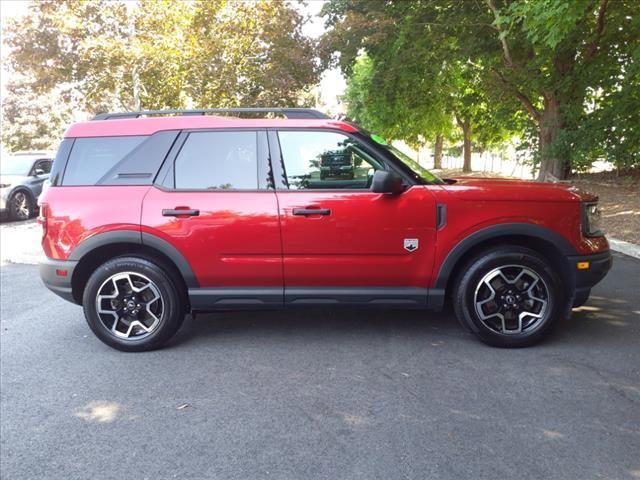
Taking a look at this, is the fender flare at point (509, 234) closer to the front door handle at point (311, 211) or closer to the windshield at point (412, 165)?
the windshield at point (412, 165)

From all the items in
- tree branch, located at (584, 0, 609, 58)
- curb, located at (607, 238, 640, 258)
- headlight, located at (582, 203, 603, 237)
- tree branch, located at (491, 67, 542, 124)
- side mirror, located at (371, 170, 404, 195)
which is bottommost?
curb, located at (607, 238, 640, 258)

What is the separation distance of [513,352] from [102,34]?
13.2m

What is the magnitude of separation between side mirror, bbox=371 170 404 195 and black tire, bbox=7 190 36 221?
11807 millimetres

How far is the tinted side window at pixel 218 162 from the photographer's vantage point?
13.5 ft

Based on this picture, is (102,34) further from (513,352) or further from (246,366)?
(513,352)

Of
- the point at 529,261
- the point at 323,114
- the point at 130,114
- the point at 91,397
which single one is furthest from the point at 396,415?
the point at 130,114

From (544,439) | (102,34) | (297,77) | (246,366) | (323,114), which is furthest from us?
(297,77)

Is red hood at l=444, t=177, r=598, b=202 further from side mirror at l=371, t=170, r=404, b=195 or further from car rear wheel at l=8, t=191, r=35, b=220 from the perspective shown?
car rear wheel at l=8, t=191, r=35, b=220

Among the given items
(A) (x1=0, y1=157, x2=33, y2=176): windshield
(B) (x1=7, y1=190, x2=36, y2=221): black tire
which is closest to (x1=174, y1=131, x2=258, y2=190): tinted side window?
(B) (x1=7, y1=190, x2=36, y2=221): black tire

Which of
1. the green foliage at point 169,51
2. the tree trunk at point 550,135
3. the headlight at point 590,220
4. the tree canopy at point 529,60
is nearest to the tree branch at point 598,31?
the tree canopy at point 529,60

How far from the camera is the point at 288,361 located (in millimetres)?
4000

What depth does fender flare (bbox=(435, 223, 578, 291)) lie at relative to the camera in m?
3.98

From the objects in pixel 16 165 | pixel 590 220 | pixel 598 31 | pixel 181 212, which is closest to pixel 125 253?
pixel 181 212

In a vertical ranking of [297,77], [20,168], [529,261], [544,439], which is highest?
[297,77]
